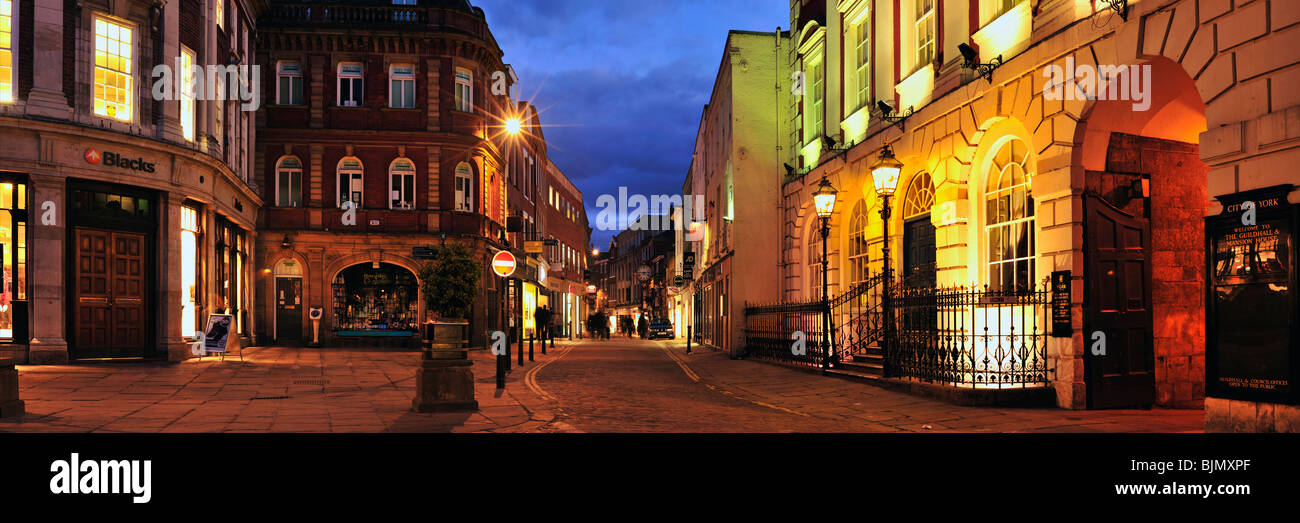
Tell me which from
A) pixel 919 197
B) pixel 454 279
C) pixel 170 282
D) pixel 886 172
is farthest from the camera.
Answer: pixel 454 279

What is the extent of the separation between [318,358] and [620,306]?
9127 cm

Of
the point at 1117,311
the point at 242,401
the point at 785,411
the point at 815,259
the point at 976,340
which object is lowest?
the point at 785,411

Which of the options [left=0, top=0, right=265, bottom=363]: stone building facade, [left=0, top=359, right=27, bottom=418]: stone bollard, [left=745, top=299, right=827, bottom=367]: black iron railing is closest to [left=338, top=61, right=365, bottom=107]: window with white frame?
[left=0, top=0, right=265, bottom=363]: stone building facade

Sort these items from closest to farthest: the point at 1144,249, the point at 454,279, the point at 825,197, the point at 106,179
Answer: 1. the point at 1144,249
2. the point at 825,197
3. the point at 106,179
4. the point at 454,279

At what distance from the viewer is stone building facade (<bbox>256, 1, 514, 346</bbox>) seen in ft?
97.9

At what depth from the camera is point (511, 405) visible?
1198cm

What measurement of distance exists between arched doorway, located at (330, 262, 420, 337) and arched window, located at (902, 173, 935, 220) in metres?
19.4

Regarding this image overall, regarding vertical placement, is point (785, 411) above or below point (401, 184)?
below

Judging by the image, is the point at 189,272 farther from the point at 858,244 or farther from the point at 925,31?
the point at 925,31

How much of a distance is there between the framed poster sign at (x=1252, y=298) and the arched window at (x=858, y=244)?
9.94 metres

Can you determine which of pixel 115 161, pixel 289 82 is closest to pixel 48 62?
pixel 115 161

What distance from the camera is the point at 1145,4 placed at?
9477 mm

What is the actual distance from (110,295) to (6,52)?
5.13 metres
